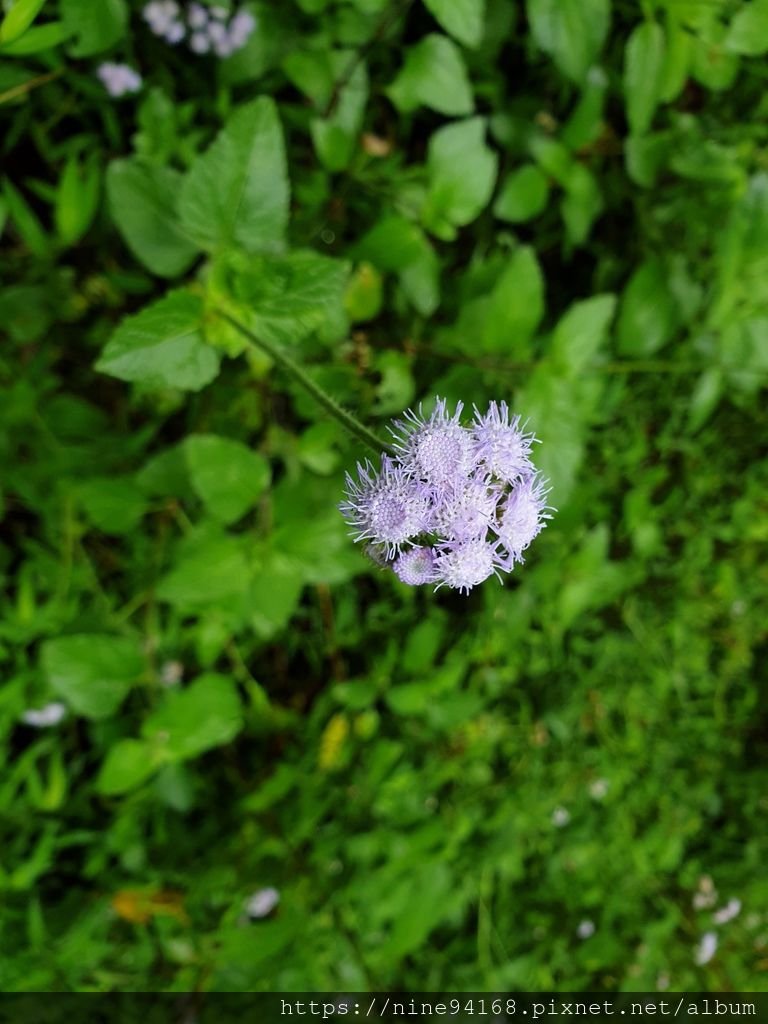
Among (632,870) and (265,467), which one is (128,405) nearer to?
(265,467)

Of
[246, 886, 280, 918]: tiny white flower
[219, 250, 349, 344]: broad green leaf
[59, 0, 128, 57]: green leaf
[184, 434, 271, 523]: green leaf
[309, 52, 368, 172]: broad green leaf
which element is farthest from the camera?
[246, 886, 280, 918]: tiny white flower

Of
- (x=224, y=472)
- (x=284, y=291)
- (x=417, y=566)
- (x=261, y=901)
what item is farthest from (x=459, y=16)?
(x=261, y=901)

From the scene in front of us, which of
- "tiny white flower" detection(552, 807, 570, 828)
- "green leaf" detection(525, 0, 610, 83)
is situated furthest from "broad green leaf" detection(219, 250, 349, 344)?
"tiny white flower" detection(552, 807, 570, 828)

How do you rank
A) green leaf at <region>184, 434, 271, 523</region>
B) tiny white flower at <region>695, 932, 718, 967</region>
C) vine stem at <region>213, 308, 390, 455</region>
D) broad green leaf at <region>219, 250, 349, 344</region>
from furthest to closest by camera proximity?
1. tiny white flower at <region>695, 932, 718, 967</region>
2. green leaf at <region>184, 434, 271, 523</region>
3. broad green leaf at <region>219, 250, 349, 344</region>
4. vine stem at <region>213, 308, 390, 455</region>

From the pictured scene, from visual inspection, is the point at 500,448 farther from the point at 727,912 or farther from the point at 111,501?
the point at 727,912

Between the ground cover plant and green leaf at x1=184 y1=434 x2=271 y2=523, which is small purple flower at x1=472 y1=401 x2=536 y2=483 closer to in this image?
the ground cover plant

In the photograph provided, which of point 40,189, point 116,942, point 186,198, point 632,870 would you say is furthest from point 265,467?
point 632,870
